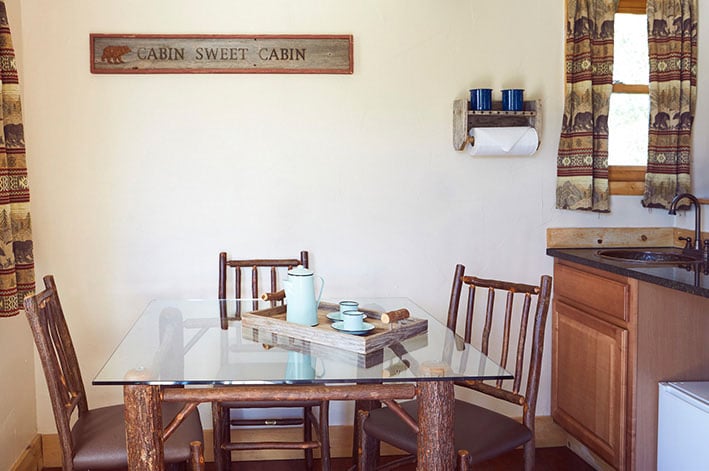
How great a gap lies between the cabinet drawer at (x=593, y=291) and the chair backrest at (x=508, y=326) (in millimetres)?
180

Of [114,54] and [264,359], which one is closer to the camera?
[264,359]

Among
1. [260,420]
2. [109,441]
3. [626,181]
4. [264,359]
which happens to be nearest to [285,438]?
[260,420]

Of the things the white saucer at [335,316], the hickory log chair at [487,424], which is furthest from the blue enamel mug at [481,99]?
the white saucer at [335,316]

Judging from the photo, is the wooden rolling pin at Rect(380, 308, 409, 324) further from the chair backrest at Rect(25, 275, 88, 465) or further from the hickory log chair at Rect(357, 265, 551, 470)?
the chair backrest at Rect(25, 275, 88, 465)

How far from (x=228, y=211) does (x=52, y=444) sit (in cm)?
128

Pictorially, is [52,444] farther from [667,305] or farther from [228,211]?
[667,305]

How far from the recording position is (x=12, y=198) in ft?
8.54

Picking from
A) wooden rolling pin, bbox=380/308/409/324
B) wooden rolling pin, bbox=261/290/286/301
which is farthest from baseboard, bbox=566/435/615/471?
wooden rolling pin, bbox=261/290/286/301

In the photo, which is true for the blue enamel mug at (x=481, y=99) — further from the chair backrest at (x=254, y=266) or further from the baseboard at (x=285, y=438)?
the baseboard at (x=285, y=438)

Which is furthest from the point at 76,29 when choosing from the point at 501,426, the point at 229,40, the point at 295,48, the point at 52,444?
the point at 501,426

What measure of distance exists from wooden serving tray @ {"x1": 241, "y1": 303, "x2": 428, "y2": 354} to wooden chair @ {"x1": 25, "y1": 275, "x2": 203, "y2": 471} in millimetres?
361

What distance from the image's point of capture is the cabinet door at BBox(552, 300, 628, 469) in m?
2.66

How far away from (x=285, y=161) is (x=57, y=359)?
4.53 ft

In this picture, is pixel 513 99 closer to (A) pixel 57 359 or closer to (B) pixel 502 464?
(B) pixel 502 464
